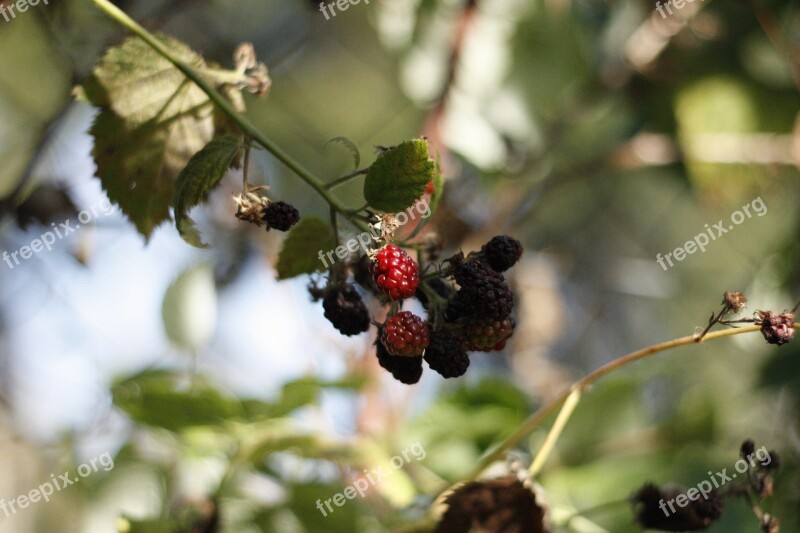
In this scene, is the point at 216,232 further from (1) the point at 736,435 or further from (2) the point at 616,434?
(1) the point at 736,435

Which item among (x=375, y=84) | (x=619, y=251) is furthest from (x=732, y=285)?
(x=375, y=84)

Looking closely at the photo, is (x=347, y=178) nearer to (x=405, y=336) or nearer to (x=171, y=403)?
(x=405, y=336)

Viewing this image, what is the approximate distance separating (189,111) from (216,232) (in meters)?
0.69

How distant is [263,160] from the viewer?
3.59 ft

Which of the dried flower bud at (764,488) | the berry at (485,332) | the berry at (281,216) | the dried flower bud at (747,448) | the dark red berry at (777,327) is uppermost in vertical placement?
the berry at (281,216)

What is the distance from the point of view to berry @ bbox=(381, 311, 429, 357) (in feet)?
1.48

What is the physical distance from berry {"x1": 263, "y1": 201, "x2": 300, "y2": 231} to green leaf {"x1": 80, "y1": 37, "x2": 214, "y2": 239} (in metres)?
0.12

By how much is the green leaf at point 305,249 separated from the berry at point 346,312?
30 mm

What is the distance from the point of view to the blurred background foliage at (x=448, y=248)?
869mm

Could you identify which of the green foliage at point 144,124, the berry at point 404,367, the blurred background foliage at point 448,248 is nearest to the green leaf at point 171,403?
the blurred background foliage at point 448,248

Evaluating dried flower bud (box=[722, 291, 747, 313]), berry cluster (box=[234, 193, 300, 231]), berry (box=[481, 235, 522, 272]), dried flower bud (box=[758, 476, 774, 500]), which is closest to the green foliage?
berry cluster (box=[234, 193, 300, 231])

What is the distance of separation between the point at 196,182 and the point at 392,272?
5.1 inches

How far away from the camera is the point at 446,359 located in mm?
462

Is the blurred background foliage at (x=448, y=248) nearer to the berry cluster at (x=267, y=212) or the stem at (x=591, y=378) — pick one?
the stem at (x=591, y=378)
